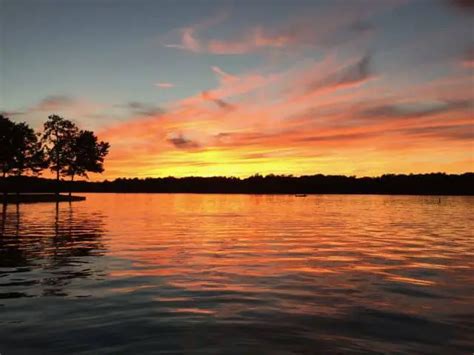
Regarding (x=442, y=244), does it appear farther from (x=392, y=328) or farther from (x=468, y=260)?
(x=392, y=328)

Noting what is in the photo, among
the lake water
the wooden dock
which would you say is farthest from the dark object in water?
the lake water

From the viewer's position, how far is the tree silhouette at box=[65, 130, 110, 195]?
118744 millimetres

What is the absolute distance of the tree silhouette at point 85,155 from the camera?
11874 centimetres

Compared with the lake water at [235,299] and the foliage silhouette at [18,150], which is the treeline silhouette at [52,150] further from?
the lake water at [235,299]

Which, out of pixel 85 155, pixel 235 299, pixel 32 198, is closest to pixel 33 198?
pixel 32 198

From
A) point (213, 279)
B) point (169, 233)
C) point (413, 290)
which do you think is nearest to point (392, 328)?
point (413, 290)

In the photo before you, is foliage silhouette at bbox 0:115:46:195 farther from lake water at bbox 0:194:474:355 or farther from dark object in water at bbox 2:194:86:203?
lake water at bbox 0:194:474:355

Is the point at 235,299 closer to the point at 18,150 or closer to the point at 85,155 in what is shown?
the point at 18,150

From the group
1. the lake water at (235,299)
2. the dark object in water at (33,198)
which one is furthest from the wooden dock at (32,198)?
the lake water at (235,299)

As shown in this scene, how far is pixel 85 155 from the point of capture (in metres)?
122

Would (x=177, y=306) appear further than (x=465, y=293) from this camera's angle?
No

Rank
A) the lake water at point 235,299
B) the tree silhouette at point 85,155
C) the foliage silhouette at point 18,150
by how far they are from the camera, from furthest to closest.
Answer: the tree silhouette at point 85,155 → the foliage silhouette at point 18,150 → the lake water at point 235,299

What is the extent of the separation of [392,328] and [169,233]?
28782 millimetres

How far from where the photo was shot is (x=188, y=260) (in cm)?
2369
